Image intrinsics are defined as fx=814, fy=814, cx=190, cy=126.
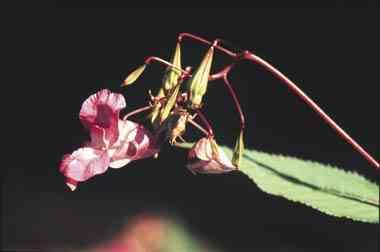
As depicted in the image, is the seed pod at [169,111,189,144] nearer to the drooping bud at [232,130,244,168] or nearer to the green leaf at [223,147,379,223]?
the drooping bud at [232,130,244,168]

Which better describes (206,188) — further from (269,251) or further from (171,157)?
(269,251)

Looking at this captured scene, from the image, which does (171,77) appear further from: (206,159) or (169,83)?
(206,159)

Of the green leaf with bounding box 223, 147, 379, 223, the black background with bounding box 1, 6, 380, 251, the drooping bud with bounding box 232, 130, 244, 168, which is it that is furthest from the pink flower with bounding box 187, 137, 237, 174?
the black background with bounding box 1, 6, 380, 251

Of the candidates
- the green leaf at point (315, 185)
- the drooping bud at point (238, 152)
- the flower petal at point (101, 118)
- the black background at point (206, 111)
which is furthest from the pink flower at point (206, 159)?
the black background at point (206, 111)

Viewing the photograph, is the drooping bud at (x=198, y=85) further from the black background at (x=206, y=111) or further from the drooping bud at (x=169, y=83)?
the black background at (x=206, y=111)

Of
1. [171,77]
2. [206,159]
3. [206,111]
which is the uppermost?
[171,77]

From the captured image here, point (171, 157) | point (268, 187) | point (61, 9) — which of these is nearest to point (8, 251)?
point (171, 157)

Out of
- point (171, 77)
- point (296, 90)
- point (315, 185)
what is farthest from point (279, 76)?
point (315, 185)
